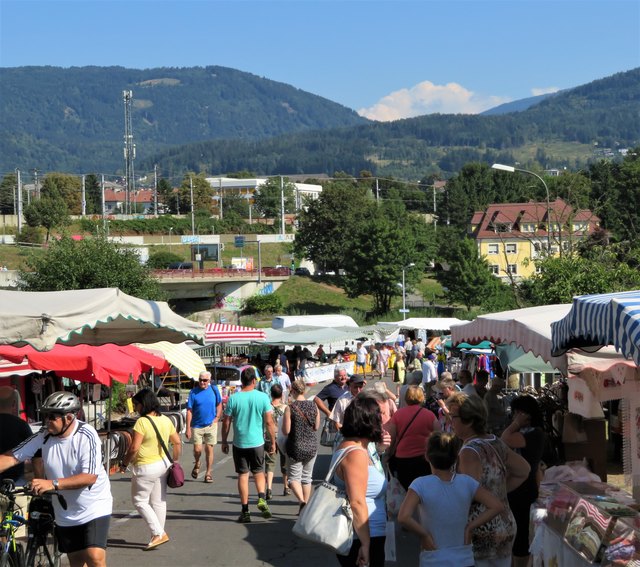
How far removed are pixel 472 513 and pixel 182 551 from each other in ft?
13.5

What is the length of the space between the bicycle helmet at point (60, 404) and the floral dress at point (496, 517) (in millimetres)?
2604

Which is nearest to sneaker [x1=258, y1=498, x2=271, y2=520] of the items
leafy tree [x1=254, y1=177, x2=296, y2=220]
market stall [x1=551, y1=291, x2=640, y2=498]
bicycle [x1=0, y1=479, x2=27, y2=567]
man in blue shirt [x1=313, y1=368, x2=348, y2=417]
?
man in blue shirt [x1=313, y1=368, x2=348, y2=417]

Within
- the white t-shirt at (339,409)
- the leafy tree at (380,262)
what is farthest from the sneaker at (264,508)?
the leafy tree at (380,262)

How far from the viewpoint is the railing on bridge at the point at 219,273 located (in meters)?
84.2

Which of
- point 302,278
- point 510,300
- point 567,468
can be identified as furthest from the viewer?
point 302,278

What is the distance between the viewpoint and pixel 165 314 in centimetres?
998

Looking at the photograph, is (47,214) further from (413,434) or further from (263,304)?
(413,434)

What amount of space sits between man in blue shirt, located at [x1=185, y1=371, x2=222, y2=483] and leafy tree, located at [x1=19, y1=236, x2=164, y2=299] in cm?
3542

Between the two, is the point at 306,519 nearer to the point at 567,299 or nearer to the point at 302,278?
the point at 567,299

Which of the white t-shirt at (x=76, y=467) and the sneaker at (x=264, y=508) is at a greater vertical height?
the white t-shirt at (x=76, y=467)

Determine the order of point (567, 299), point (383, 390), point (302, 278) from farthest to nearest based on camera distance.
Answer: point (302, 278), point (567, 299), point (383, 390)

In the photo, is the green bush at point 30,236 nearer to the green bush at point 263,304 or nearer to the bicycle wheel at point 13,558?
the green bush at point 263,304

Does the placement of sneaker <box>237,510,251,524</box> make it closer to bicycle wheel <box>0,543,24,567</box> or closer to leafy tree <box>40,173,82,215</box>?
bicycle wheel <box>0,543,24,567</box>

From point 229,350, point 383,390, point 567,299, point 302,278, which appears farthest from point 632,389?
point 302,278
